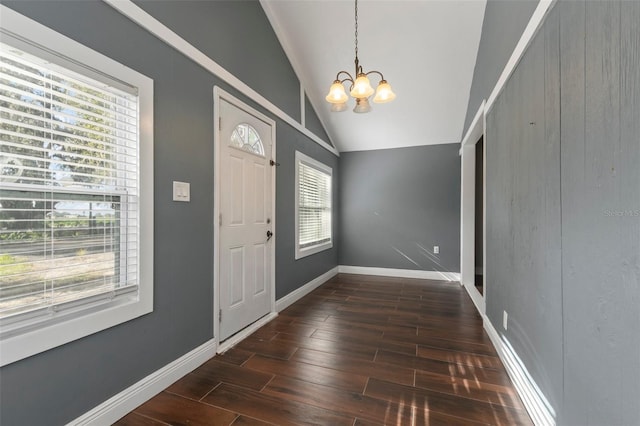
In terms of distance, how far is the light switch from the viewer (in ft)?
6.26

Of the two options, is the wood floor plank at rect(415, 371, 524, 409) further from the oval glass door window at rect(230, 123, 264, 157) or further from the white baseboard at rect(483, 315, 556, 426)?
the oval glass door window at rect(230, 123, 264, 157)

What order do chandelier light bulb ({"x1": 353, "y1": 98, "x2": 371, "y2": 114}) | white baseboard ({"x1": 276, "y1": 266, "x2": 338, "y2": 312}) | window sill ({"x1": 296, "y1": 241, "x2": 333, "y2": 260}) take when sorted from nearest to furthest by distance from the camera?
1. chandelier light bulb ({"x1": 353, "y1": 98, "x2": 371, "y2": 114})
2. white baseboard ({"x1": 276, "y1": 266, "x2": 338, "y2": 312})
3. window sill ({"x1": 296, "y1": 241, "x2": 333, "y2": 260})

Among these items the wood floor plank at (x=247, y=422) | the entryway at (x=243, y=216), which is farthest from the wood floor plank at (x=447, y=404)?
the entryway at (x=243, y=216)

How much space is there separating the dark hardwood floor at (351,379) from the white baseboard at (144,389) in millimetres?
47

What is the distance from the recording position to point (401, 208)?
5125mm

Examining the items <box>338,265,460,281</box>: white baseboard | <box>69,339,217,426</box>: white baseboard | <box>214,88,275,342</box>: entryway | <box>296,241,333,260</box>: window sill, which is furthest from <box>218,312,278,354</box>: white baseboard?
<box>338,265,460,281</box>: white baseboard

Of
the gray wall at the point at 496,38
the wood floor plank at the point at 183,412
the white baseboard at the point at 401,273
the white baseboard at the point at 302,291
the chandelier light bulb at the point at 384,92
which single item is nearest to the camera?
the wood floor plank at the point at 183,412

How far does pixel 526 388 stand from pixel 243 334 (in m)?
2.16

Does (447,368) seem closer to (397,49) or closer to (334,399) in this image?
(334,399)

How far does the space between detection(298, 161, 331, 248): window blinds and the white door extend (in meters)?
0.90

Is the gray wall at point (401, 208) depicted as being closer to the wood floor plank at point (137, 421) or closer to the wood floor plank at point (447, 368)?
the wood floor plank at point (447, 368)

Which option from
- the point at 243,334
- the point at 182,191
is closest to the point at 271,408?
the point at 243,334

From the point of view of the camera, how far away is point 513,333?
1.94 meters

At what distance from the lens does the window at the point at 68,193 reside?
1.18 metres
